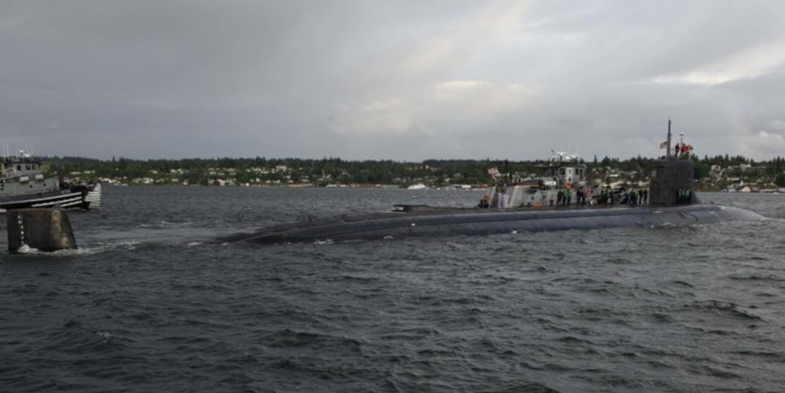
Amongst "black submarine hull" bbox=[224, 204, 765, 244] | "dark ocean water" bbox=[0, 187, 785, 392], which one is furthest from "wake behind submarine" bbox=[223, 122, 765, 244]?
"dark ocean water" bbox=[0, 187, 785, 392]

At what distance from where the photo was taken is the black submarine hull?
3203 centimetres

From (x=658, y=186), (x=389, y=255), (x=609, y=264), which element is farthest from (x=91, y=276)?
(x=658, y=186)

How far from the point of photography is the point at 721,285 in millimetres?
23000

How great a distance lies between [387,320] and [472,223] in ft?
64.0

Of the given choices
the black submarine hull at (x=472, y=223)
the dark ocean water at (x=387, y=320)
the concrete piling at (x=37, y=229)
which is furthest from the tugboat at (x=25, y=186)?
the black submarine hull at (x=472, y=223)

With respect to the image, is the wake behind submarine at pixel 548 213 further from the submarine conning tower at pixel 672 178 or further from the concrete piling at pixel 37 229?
the concrete piling at pixel 37 229

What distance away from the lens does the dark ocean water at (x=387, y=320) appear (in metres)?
12.5

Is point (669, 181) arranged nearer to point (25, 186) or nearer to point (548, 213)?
point (548, 213)

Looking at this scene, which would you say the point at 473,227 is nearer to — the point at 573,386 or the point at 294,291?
the point at 294,291

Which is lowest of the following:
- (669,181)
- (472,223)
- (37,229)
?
(472,223)

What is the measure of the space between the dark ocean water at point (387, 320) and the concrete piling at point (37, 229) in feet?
1.93

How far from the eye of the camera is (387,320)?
1681 cm

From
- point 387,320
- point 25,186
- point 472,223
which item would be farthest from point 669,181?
point 25,186

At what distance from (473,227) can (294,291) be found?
1664cm
